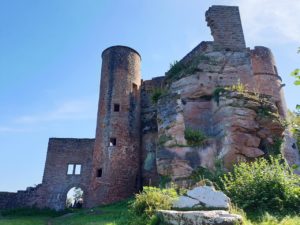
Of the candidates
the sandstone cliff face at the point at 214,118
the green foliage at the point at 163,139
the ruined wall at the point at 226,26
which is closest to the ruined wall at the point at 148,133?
the sandstone cliff face at the point at 214,118

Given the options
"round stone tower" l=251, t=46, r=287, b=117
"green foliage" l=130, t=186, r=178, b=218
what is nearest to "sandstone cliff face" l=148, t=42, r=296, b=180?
"green foliage" l=130, t=186, r=178, b=218

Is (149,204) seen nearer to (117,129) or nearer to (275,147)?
(275,147)

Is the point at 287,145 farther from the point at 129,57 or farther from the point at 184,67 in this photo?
the point at 129,57

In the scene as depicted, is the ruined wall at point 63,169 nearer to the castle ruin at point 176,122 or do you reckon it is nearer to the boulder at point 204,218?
the castle ruin at point 176,122

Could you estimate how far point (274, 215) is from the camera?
20.3ft

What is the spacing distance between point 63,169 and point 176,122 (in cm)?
1437

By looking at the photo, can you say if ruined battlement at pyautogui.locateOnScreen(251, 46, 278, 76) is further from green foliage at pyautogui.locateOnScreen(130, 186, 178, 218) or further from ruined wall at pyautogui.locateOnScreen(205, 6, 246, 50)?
green foliage at pyautogui.locateOnScreen(130, 186, 178, 218)

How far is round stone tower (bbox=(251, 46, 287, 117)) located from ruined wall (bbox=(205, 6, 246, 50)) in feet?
20.9

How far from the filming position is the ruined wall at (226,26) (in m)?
14.3

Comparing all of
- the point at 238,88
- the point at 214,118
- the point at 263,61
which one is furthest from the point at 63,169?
the point at 263,61

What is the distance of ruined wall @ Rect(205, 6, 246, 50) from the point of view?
14.3 meters

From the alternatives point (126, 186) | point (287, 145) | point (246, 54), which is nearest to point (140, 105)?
point (126, 186)

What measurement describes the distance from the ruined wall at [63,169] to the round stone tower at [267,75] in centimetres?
1434

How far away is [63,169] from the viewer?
74.0 feet
